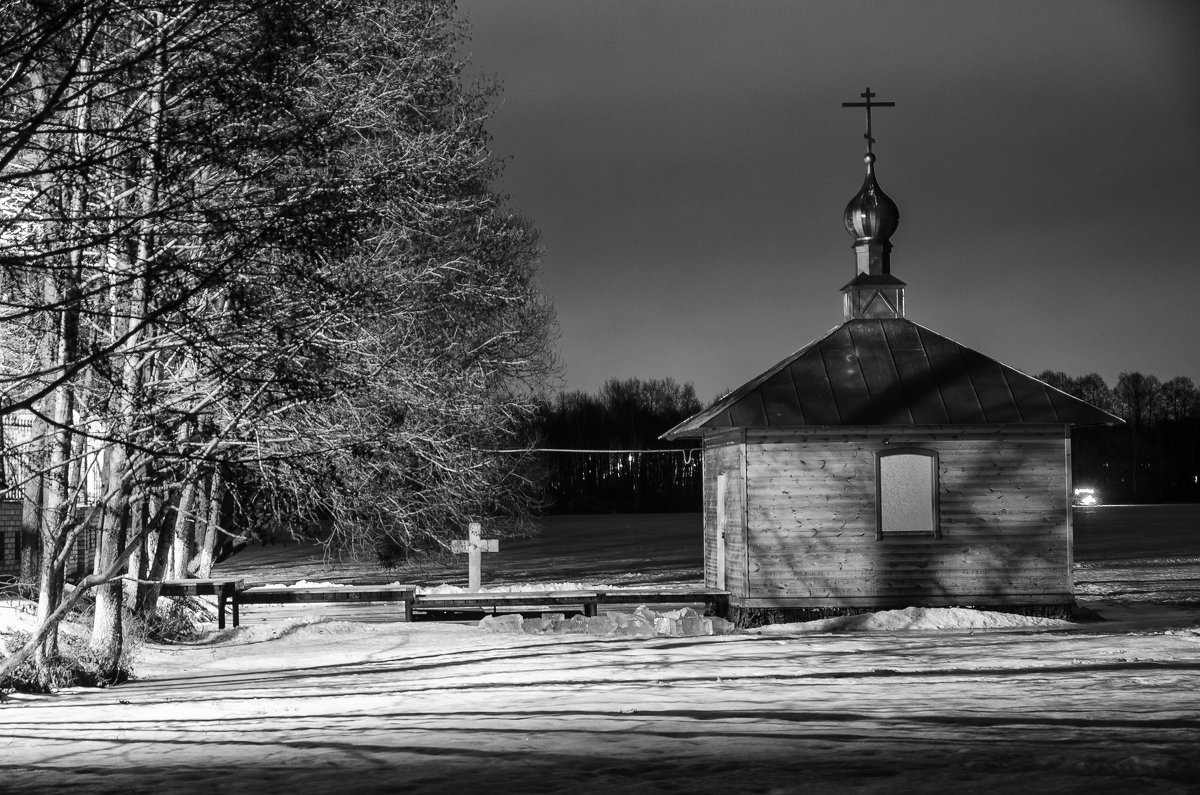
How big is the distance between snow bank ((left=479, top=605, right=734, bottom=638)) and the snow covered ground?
0.78 m

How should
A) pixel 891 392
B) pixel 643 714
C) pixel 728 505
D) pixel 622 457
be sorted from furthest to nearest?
1. pixel 622 457
2. pixel 728 505
3. pixel 891 392
4. pixel 643 714

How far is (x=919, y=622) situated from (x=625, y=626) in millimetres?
4289

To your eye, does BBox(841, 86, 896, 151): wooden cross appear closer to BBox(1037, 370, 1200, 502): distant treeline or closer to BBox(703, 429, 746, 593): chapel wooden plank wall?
BBox(703, 429, 746, 593): chapel wooden plank wall

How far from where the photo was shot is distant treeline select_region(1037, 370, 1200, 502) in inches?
4779

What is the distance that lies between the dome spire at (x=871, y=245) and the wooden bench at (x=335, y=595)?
29.3ft

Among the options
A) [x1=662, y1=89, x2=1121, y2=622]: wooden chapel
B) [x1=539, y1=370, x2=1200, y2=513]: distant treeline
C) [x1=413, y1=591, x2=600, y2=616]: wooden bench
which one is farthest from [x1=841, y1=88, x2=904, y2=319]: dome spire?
[x1=539, y1=370, x2=1200, y2=513]: distant treeline

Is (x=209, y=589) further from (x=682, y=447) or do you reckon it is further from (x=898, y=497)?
(x=682, y=447)

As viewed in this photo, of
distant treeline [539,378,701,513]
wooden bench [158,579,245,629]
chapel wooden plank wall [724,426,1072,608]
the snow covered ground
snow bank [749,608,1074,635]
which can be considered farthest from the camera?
distant treeline [539,378,701,513]

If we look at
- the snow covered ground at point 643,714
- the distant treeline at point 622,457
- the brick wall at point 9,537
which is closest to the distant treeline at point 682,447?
the distant treeline at point 622,457

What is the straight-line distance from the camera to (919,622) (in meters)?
19.4

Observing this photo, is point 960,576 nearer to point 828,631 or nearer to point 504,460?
point 828,631

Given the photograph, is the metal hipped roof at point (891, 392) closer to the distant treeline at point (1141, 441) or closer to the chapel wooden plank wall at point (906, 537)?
the chapel wooden plank wall at point (906, 537)

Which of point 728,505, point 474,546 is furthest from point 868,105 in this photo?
point 474,546

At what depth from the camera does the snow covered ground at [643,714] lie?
25.7ft
